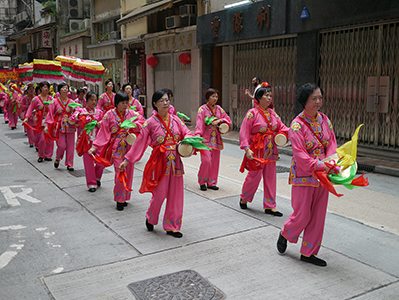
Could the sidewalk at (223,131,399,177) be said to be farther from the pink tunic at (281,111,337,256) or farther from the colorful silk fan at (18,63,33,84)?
the colorful silk fan at (18,63,33,84)

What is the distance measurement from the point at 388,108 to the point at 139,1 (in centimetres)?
1396

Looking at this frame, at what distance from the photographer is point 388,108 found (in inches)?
365

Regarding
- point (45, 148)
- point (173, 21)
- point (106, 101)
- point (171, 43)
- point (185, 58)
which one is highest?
point (173, 21)

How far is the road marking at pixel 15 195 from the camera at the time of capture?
21.0 feet

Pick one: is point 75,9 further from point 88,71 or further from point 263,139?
point 263,139

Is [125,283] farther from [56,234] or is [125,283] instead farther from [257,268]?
[56,234]

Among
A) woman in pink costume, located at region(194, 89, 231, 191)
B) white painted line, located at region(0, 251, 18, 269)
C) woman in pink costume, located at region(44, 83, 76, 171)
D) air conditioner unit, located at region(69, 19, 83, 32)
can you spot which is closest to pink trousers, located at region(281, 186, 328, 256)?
white painted line, located at region(0, 251, 18, 269)

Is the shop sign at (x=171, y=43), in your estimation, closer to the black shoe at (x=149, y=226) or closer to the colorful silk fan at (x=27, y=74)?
the colorful silk fan at (x=27, y=74)

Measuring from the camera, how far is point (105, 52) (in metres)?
23.5

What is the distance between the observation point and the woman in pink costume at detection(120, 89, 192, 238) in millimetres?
4660

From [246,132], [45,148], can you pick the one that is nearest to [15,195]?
[45,148]

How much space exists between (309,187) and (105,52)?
840 inches

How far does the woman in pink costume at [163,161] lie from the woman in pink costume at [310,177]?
1355mm

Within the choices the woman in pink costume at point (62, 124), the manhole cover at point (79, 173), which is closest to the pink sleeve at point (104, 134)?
the manhole cover at point (79, 173)
